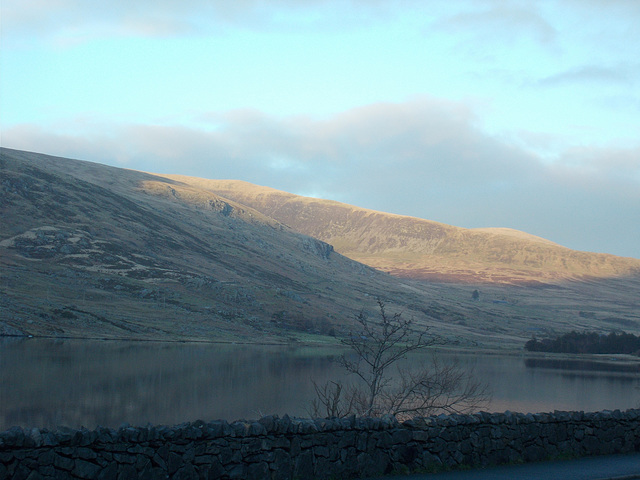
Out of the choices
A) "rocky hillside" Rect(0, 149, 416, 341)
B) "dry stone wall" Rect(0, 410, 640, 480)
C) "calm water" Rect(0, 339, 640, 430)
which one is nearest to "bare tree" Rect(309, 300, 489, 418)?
"dry stone wall" Rect(0, 410, 640, 480)

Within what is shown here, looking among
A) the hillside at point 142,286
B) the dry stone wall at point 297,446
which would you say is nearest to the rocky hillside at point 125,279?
the hillside at point 142,286

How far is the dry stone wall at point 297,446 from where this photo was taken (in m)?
11.7

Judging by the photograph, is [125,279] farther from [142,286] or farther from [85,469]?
[85,469]

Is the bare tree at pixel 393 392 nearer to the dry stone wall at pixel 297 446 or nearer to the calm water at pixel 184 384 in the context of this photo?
the dry stone wall at pixel 297 446

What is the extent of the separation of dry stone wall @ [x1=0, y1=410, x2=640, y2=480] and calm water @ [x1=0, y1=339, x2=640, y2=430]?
12254mm

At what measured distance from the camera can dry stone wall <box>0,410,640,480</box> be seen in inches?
460

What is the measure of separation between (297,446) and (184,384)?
159 ft

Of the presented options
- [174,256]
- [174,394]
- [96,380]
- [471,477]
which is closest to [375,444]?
[471,477]

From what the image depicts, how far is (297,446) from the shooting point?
44.8 ft

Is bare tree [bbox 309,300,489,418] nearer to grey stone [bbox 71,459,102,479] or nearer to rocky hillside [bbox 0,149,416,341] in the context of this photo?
grey stone [bbox 71,459,102,479]

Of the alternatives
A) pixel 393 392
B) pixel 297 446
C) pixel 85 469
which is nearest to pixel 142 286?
pixel 393 392

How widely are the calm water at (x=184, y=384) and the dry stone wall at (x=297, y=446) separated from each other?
12.3 meters

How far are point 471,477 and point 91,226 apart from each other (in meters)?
158

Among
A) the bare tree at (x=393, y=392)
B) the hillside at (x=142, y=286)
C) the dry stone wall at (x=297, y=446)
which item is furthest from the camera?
the hillside at (x=142, y=286)
